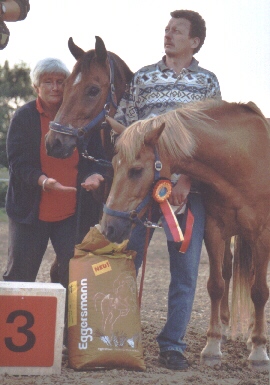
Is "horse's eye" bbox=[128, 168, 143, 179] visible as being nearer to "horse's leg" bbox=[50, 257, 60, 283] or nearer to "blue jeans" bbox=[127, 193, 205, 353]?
"blue jeans" bbox=[127, 193, 205, 353]

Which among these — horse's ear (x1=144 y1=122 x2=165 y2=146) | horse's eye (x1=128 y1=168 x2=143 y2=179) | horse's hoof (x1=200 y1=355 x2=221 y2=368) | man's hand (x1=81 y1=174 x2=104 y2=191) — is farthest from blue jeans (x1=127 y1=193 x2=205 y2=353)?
horse's ear (x1=144 y1=122 x2=165 y2=146)

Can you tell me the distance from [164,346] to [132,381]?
54 cm

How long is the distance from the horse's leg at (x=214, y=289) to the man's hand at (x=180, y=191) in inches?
14.8

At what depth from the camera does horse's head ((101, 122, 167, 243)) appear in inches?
147

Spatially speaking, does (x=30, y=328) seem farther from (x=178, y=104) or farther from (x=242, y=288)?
(x=242, y=288)

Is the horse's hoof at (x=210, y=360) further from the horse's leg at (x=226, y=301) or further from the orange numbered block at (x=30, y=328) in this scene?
the orange numbered block at (x=30, y=328)

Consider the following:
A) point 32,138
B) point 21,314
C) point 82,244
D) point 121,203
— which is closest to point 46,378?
point 21,314

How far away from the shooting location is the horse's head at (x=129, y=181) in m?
3.74

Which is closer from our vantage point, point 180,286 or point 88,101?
point 180,286

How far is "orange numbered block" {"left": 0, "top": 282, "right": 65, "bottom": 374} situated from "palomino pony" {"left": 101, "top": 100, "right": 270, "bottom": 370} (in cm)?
49

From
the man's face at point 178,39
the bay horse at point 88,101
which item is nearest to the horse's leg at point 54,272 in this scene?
the bay horse at point 88,101

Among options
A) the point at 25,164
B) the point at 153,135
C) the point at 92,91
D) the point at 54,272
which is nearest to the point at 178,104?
the point at 153,135

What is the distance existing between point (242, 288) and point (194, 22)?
2.06 m

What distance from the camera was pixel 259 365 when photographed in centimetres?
439
